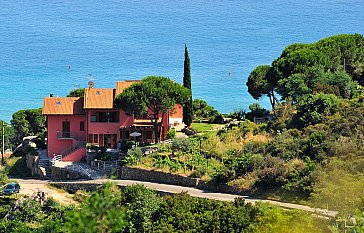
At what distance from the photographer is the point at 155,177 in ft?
132

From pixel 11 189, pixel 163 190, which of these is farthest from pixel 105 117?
pixel 163 190

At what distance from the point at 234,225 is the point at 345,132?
29.3 ft

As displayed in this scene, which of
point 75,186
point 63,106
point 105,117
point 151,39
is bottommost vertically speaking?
point 75,186

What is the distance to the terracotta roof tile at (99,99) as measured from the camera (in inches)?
1833

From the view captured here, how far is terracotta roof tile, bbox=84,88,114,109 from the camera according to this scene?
46.6 m

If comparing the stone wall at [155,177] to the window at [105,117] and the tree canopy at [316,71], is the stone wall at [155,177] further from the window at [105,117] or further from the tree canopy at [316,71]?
the tree canopy at [316,71]

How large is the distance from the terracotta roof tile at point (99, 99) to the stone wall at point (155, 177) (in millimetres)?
Result: 5626

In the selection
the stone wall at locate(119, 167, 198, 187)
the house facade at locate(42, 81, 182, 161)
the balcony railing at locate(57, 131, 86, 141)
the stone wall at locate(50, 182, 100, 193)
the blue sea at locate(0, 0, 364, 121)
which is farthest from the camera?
the blue sea at locate(0, 0, 364, 121)

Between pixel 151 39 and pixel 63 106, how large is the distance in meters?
74.3

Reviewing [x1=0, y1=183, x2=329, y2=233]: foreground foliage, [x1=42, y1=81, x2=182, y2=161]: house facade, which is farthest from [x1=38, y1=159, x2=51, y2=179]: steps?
[x1=0, y1=183, x2=329, y2=233]: foreground foliage

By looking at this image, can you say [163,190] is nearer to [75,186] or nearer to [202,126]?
[75,186]

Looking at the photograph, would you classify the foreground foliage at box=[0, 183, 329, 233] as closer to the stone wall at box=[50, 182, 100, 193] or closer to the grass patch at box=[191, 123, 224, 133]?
the stone wall at box=[50, 182, 100, 193]

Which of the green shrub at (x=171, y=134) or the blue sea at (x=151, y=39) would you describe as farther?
the blue sea at (x=151, y=39)

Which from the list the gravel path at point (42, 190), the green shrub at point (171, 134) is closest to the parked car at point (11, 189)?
the gravel path at point (42, 190)
